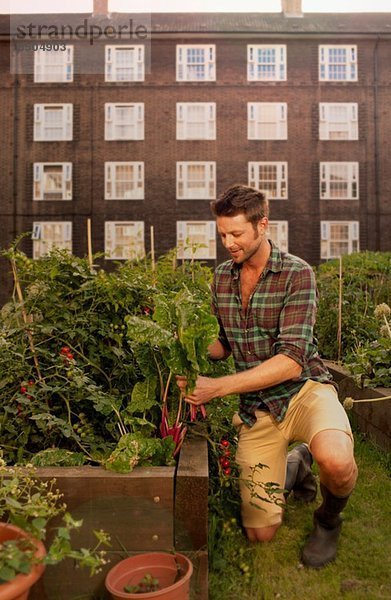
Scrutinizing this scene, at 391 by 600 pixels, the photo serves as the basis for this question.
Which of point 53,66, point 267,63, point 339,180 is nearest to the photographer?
point 339,180

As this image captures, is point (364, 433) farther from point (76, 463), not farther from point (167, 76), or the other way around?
point (167, 76)

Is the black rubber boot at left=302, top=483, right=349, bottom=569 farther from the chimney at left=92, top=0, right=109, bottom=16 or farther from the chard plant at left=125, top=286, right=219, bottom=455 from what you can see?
the chimney at left=92, top=0, right=109, bottom=16

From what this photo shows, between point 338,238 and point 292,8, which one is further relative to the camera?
point 292,8

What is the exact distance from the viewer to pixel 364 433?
4477 millimetres

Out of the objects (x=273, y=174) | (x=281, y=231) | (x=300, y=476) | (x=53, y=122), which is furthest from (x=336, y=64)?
(x=300, y=476)

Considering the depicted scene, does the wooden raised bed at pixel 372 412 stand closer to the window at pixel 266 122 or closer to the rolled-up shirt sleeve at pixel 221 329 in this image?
the rolled-up shirt sleeve at pixel 221 329

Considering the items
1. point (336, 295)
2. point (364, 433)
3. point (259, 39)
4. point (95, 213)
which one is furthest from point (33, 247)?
point (364, 433)

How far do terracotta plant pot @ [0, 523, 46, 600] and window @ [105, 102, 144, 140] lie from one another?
22.6 meters

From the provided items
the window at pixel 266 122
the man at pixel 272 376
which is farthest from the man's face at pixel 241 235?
the window at pixel 266 122

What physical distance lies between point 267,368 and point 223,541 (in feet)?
2.73

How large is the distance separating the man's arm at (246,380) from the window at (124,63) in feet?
75.2

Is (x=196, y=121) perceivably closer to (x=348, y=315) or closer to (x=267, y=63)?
Result: (x=267, y=63)

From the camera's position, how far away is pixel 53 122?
76.6ft

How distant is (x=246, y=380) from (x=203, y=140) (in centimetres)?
2155
